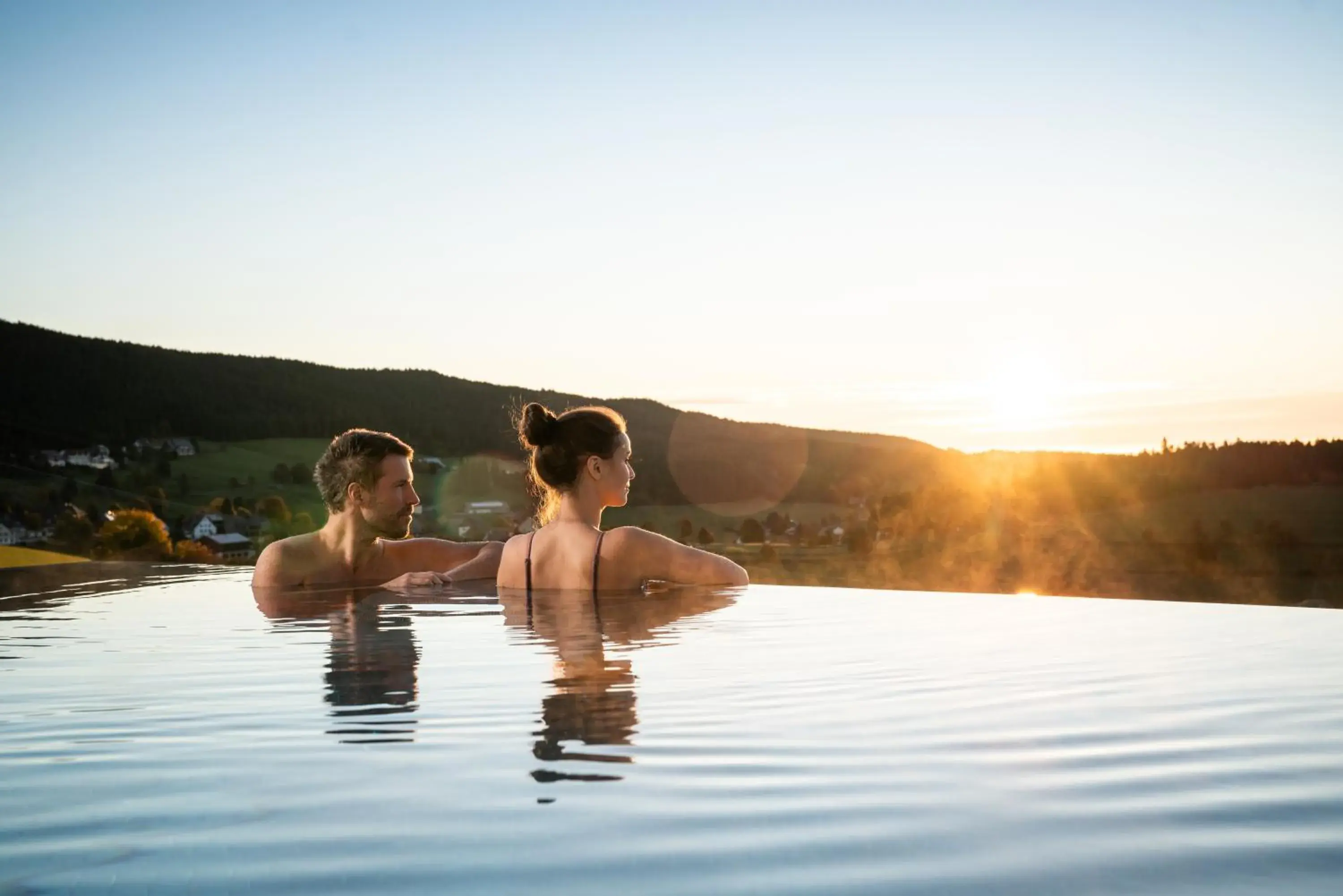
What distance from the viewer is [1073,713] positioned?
3.17 m

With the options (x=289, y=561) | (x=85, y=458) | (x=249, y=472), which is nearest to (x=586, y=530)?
(x=289, y=561)

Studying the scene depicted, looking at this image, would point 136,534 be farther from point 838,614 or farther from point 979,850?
point 979,850

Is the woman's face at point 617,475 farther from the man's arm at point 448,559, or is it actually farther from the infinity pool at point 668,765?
the man's arm at point 448,559

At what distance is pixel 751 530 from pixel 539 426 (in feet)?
92.4

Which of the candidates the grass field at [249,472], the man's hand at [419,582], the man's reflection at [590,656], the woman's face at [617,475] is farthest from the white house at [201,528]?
the woman's face at [617,475]

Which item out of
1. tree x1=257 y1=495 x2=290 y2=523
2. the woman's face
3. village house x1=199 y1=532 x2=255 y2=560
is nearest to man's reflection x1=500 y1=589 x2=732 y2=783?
the woman's face

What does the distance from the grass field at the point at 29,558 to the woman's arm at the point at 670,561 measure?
381 inches

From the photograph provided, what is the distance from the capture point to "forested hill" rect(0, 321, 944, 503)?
4503cm

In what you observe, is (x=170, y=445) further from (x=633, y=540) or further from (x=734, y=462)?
(x=633, y=540)

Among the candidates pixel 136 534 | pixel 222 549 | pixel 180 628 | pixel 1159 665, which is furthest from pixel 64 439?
pixel 1159 665

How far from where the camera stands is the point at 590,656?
4.30 m

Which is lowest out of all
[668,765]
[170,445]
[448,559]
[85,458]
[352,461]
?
[668,765]

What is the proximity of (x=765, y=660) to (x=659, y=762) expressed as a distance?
1958 millimetres

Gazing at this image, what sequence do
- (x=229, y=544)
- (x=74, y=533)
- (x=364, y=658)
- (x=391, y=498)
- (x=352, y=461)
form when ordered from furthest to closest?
(x=229, y=544)
(x=74, y=533)
(x=391, y=498)
(x=352, y=461)
(x=364, y=658)
